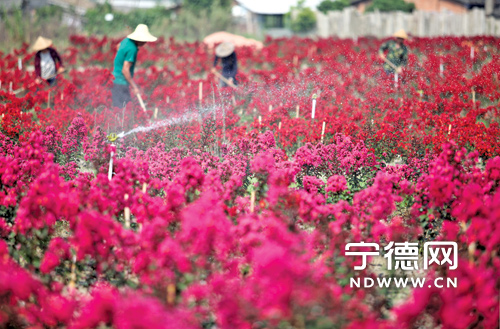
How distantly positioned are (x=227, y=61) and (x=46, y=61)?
3423 millimetres

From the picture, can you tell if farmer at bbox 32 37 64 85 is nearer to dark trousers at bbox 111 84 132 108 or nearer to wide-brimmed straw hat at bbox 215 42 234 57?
dark trousers at bbox 111 84 132 108

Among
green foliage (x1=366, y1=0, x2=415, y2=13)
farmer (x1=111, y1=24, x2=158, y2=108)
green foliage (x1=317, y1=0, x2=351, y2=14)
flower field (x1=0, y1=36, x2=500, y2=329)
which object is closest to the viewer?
flower field (x1=0, y1=36, x2=500, y2=329)

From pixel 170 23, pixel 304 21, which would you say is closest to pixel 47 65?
pixel 170 23

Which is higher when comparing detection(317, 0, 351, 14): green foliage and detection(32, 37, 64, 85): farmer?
detection(317, 0, 351, 14): green foliage

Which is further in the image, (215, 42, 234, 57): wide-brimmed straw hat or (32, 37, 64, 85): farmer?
(32, 37, 64, 85): farmer

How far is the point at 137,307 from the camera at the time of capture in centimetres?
249

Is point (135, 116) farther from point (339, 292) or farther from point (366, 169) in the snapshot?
point (339, 292)

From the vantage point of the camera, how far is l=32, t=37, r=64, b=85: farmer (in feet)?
33.7

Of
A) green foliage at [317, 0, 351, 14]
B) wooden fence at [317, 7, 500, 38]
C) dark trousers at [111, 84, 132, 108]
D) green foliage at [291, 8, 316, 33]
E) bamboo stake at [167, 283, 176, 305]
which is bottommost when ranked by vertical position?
bamboo stake at [167, 283, 176, 305]

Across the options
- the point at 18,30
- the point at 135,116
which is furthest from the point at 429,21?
the point at 135,116

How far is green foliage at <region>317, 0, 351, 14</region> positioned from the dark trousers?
1684 inches

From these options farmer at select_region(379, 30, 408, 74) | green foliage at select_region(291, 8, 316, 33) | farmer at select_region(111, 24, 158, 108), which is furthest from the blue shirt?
green foliage at select_region(291, 8, 316, 33)

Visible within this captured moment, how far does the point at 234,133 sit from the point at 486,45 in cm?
1412

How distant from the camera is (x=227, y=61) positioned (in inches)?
412
